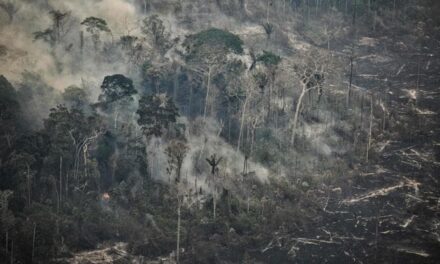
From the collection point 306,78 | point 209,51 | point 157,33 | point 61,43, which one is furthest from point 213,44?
point 61,43

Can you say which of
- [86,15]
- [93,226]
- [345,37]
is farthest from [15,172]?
[345,37]

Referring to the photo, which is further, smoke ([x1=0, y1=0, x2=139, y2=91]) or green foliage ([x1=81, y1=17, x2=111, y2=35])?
green foliage ([x1=81, y1=17, x2=111, y2=35])

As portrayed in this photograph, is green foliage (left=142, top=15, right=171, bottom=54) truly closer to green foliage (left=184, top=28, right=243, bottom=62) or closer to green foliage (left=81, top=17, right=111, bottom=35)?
green foliage (left=184, top=28, right=243, bottom=62)

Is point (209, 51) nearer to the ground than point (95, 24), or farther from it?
nearer to the ground

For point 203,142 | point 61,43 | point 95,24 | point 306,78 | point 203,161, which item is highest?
point 95,24

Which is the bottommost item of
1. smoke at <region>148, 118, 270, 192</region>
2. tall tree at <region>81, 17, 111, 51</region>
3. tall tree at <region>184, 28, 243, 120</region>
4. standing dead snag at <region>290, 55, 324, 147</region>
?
smoke at <region>148, 118, 270, 192</region>

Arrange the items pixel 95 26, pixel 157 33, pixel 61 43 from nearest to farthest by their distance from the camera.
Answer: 1. pixel 95 26
2. pixel 61 43
3. pixel 157 33

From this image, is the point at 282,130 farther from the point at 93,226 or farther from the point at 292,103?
the point at 93,226

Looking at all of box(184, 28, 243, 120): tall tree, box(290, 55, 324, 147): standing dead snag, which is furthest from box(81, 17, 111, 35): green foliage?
box(290, 55, 324, 147): standing dead snag

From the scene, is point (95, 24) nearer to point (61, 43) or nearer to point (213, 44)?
point (61, 43)
